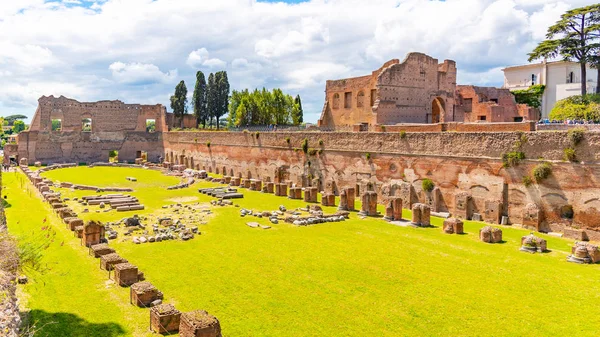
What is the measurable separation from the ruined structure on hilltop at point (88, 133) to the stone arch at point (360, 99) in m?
23.8

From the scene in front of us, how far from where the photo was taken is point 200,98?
170 feet

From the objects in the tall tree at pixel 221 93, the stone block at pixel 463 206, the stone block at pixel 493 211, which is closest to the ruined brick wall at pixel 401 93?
the stone block at pixel 463 206

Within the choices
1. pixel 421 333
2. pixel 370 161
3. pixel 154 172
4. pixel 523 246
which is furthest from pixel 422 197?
pixel 154 172

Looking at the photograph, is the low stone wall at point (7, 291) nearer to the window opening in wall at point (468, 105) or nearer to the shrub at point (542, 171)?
the shrub at point (542, 171)

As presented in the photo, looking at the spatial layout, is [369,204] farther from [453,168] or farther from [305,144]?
[305,144]

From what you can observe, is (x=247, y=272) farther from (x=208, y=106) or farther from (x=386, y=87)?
(x=208, y=106)

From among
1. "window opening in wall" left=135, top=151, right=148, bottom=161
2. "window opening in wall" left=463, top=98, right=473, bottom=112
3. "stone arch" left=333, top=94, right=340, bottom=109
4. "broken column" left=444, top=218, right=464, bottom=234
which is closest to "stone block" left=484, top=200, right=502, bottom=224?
"broken column" left=444, top=218, right=464, bottom=234

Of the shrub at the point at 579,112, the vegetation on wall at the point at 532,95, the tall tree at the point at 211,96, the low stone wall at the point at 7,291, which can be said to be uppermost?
the tall tree at the point at 211,96

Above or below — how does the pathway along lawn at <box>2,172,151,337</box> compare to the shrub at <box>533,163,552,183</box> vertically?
below

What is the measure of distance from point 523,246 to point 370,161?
990 centimetres

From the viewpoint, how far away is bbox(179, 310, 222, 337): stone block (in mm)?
7516

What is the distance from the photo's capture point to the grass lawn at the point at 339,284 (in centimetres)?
853

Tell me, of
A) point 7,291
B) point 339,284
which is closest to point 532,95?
point 339,284

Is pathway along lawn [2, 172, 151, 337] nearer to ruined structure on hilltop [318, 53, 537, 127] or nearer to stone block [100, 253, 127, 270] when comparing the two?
stone block [100, 253, 127, 270]
